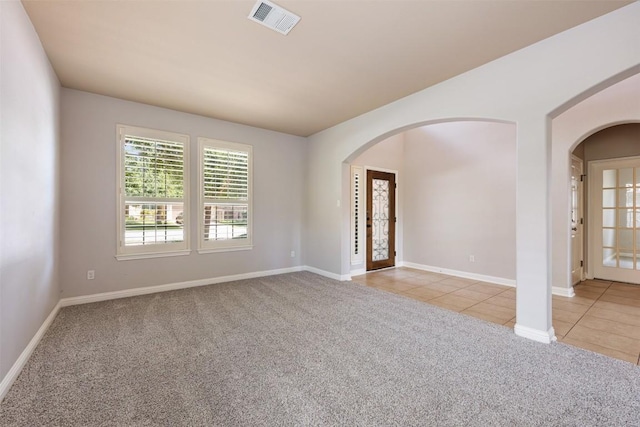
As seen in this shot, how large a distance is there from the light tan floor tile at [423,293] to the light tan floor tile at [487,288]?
0.66m

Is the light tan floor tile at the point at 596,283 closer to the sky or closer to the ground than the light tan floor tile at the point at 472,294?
closer to the sky

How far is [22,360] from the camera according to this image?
2.18 metres

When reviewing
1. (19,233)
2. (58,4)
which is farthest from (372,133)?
(19,233)

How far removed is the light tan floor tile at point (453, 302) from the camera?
3.60m

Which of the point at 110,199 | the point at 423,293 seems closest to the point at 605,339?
the point at 423,293

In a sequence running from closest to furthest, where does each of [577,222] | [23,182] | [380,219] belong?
[23,182]
[577,222]
[380,219]

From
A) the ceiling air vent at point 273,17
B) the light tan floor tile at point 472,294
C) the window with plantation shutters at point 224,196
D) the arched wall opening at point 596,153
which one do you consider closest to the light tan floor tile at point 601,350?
the light tan floor tile at point 472,294

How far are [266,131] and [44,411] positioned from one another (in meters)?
4.69

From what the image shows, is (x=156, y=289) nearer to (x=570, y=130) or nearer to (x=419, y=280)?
(x=419, y=280)

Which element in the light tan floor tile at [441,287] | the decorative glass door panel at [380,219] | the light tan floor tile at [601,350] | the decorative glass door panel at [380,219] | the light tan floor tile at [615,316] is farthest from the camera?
the decorative glass door panel at [380,219]

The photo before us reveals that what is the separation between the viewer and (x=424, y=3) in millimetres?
2125

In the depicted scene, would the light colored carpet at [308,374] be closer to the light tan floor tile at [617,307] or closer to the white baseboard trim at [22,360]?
the white baseboard trim at [22,360]

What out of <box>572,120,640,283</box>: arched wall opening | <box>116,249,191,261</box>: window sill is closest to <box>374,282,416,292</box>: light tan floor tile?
<box>116,249,191,261</box>: window sill

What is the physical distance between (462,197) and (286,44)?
171 inches
